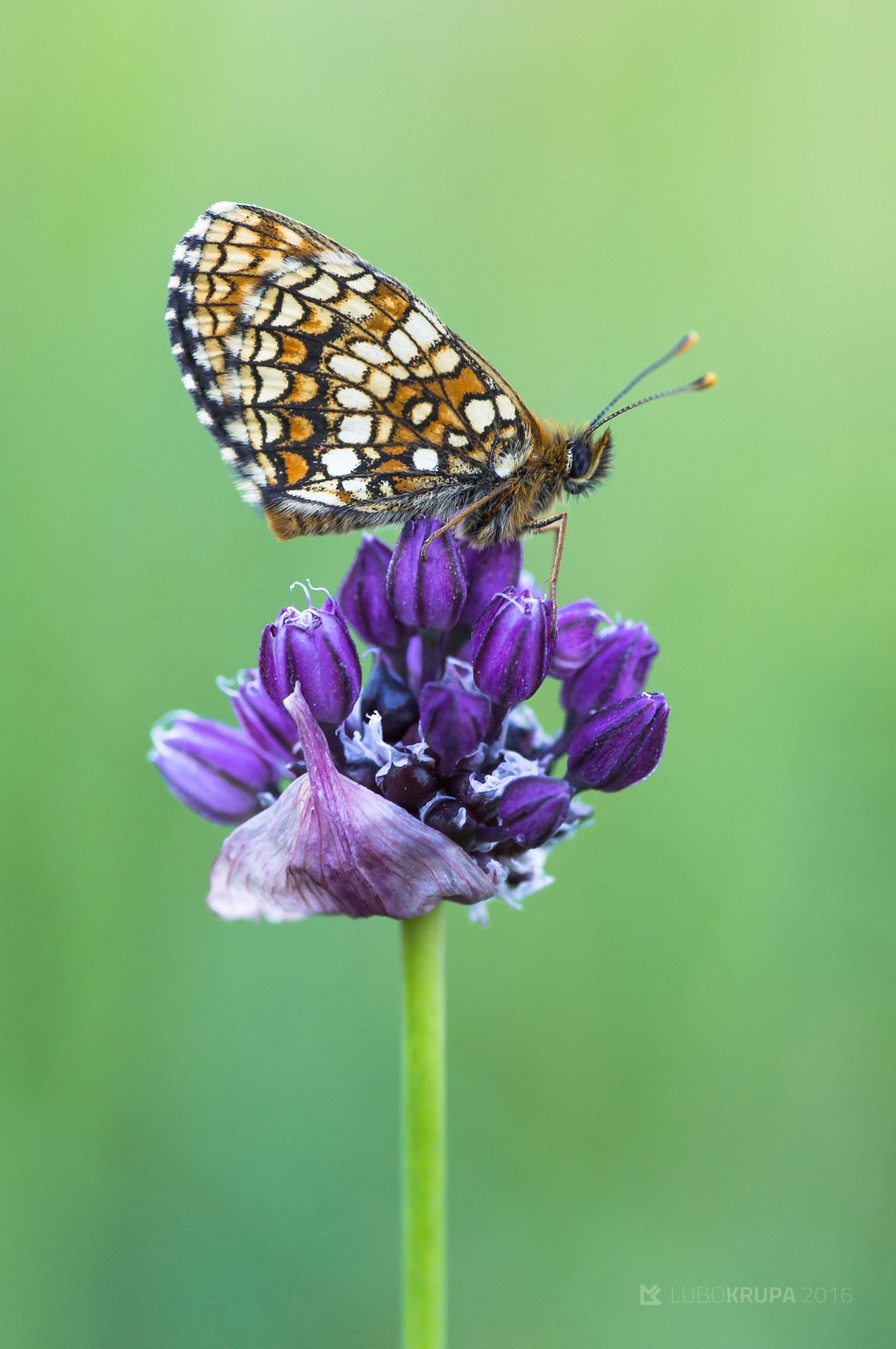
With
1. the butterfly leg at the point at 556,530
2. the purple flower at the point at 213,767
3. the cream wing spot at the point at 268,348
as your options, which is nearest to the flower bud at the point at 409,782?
the purple flower at the point at 213,767

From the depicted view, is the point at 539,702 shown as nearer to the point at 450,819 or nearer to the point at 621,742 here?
the point at 621,742

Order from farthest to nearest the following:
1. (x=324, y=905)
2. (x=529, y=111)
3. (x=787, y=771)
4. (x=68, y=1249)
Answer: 1. (x=529, y=111)
2. (x=787, y=771)
3. (x=68, y=1249)
4. (x=324, y=905)

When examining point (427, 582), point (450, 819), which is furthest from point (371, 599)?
point (450, 819)

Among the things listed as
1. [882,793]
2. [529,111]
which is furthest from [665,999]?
[529,111]

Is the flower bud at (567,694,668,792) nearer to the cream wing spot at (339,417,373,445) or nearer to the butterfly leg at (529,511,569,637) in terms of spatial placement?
the butterfly leg at (529,511,569,637)

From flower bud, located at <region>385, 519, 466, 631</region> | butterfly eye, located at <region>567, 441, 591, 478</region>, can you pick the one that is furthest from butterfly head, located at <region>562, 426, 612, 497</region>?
flower bud, located at <region>385, 519, 466, 631</region>

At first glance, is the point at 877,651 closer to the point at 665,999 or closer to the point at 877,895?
the point at 877,895

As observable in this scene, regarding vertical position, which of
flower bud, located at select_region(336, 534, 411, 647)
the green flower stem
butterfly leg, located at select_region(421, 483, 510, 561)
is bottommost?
the green flower stem
